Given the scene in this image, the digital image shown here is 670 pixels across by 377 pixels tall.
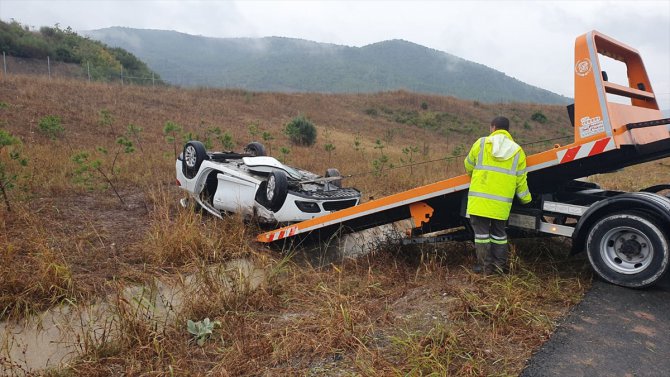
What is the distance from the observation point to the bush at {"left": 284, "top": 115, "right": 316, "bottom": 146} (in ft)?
57.4

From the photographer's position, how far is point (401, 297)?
11.7 ft

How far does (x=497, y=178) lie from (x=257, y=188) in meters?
3.09

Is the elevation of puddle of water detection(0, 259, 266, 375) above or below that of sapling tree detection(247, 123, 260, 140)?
below

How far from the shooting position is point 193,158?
6469 millimetres

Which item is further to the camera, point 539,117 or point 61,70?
point 539,117

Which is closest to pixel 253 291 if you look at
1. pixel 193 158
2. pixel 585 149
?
pixel 585 149

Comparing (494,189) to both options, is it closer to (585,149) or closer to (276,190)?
(585,149)

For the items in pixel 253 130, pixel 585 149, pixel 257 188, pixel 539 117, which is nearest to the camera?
pixel 585 149

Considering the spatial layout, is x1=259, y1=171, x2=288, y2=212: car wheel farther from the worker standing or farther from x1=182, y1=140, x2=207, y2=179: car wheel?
the worker standing

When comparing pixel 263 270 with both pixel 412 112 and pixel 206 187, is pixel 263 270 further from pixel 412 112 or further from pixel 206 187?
pixel 412 112

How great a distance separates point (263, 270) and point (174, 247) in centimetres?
119

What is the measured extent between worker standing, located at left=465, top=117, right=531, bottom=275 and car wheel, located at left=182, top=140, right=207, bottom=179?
399 cm

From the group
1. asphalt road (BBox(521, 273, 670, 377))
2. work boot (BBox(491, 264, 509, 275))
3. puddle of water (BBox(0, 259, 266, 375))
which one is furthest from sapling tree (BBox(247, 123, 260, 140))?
asphalt road (BBox(521, 273, 670, 377))

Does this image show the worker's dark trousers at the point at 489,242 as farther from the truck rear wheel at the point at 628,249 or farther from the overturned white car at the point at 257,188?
the overturned white car at the point at 257,188
